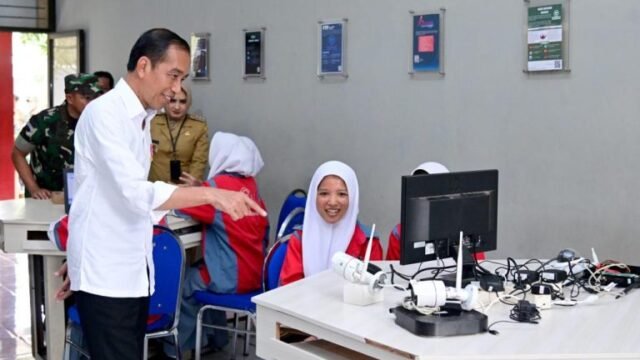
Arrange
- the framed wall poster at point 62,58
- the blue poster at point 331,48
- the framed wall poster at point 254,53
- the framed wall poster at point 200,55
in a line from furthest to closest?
the framed wall poster at point 62,58
the framed wall poster at point 200,55
the framed wall poster at point 254,53
the blue poster at point 331,48

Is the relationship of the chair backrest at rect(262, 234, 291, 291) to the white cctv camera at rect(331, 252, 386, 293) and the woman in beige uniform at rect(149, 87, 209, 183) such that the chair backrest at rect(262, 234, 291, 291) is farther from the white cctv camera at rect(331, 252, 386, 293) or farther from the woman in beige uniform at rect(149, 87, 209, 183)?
the woman in beige uniform at rect(149, 87, 209, 183)

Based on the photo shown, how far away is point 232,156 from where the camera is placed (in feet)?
13.5

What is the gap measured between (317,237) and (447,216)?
0.73 m

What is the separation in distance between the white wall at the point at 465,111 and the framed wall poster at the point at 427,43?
5 centimetres

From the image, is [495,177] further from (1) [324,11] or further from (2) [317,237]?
(1) [324,11]

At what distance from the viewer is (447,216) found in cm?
276

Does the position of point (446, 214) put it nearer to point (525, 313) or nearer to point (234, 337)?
point (525, 313)

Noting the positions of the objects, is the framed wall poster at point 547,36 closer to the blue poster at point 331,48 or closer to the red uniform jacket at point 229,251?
the blue poster at point 331,48

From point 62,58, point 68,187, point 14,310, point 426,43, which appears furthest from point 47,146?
point 62,58

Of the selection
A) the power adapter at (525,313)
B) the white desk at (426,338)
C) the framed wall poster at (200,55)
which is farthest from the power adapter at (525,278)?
the framed wall poster at (200,55)

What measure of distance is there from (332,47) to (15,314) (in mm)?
2744

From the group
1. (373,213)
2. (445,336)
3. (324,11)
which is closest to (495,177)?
(445,336)

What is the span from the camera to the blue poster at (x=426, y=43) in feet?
13.9

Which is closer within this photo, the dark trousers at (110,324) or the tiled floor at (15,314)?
the dark trousers at (110,324)
